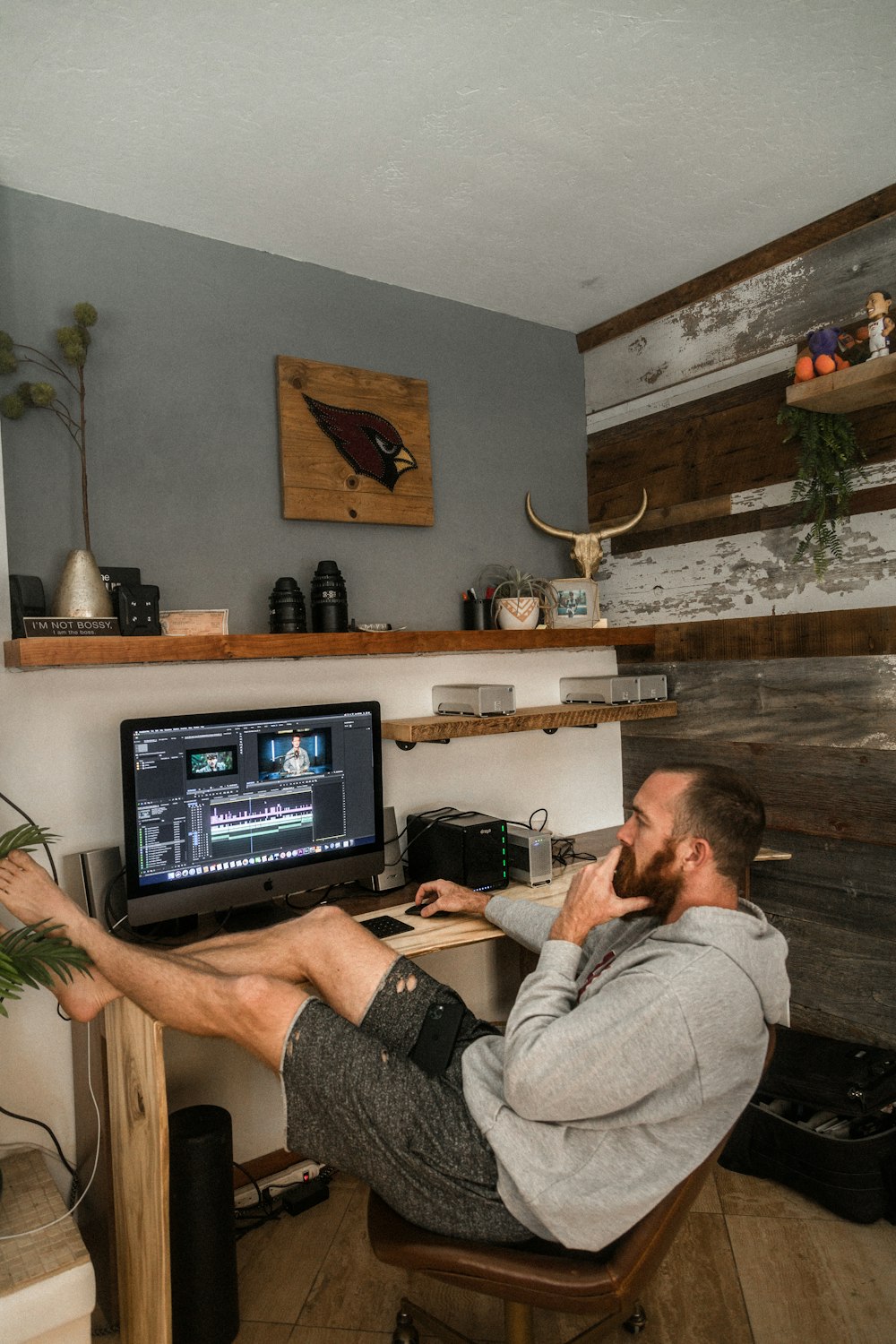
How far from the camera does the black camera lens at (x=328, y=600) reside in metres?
2.41

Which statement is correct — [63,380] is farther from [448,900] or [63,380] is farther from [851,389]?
[851,389]

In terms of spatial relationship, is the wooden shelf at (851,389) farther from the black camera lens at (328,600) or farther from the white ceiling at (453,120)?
the black camera lens at (328,600)

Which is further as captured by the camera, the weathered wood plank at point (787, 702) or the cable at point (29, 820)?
the weathered wood plank at point (787, 702)

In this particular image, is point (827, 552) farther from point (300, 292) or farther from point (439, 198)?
Result: point (300, 292)

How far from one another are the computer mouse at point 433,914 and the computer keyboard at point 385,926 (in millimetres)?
79

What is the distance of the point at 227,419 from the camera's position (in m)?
2.46

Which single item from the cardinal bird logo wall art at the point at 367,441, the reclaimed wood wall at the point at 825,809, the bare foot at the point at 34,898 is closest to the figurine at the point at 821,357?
the reclaimed wood wall at the point at 825,809

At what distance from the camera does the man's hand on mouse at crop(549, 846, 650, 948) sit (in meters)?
1.61

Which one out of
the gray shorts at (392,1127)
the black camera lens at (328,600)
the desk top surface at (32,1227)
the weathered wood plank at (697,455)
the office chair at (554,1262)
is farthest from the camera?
the weathered wood plank at (697,455)

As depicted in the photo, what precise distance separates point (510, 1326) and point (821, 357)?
7.84 feet

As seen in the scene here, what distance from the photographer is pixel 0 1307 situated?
56.2 inches

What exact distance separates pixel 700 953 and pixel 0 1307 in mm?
1304

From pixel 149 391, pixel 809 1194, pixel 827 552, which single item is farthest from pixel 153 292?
pixel 809 1194

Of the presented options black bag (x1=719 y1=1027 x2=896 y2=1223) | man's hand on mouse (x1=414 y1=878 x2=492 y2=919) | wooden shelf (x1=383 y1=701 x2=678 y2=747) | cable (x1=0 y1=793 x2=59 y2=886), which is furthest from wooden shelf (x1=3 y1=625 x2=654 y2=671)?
black bag (x1=719 y1=1027 x2=896 y2=1223)
